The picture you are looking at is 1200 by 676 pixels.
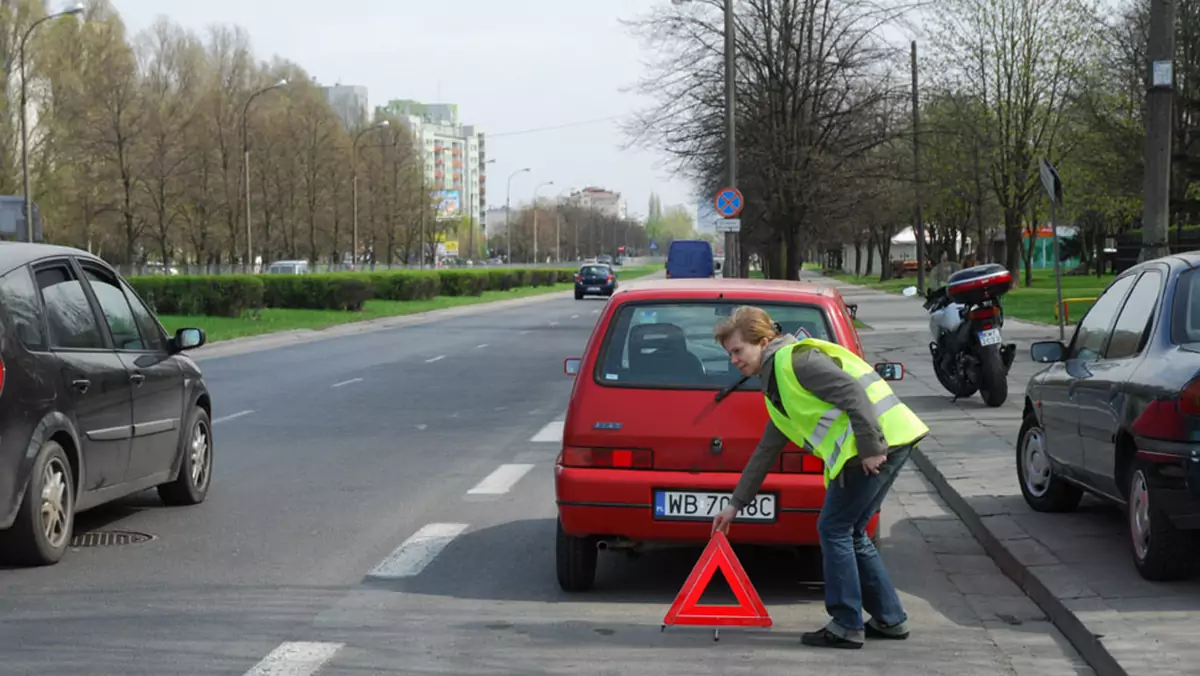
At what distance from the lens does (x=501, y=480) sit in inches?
436

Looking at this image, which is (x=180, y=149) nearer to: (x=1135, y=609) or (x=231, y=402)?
(x=231, y=402)

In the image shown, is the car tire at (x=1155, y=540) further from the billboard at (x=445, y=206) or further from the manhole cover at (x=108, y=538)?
the billboard at (x=445, y=206)

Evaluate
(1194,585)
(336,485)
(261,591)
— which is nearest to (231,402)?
(336,485)

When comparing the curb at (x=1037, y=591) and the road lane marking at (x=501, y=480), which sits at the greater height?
the curb at (x=1037, y=591)

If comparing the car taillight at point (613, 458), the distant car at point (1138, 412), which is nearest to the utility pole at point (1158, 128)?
the distant car at point (1138, 412)

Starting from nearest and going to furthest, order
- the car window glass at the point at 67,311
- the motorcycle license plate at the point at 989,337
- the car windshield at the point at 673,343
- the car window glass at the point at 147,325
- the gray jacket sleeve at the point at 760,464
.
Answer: the gray jacket sleeve at the point at 760,464
the car windshield at the point at 673,343
the car window glass at the point at 67,311
the car window glass at the point at 147,325
the motorcycle license plate at the point at 989,337

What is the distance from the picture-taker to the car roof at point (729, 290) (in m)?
7.23

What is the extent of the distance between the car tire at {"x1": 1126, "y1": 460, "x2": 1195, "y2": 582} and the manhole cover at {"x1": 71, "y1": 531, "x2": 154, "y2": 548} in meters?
5.26

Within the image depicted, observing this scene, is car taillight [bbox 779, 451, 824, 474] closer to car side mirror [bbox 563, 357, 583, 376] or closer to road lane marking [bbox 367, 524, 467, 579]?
car side mirror [bbox 563, 357, 583, 376]

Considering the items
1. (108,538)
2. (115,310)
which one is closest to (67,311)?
(115,310)

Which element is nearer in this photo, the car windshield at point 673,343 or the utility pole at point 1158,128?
the car windshield at point 673,343

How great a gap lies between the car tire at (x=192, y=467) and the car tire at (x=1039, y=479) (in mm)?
5302

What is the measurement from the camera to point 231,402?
57.2ft

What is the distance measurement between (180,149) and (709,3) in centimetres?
3785
